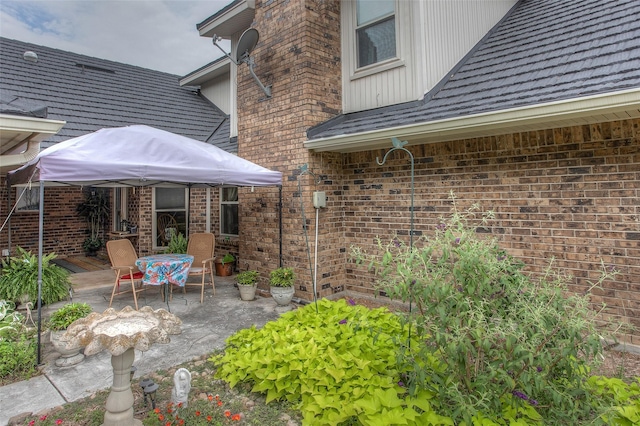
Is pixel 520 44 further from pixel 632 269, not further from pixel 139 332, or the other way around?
pixel 139 332

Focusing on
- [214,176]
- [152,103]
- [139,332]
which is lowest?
[139,332]

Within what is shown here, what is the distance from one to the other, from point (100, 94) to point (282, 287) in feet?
24.1

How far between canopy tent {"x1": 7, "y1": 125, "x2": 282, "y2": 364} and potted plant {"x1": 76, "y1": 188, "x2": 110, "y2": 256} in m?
6.02

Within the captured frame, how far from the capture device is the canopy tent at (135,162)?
161 inches

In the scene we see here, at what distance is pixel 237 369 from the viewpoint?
339 cm

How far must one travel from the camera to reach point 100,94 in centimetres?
918

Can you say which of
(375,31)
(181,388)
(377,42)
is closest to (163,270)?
(181,388)

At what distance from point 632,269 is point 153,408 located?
4.77 m

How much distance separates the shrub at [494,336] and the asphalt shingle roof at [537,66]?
94.8 inches

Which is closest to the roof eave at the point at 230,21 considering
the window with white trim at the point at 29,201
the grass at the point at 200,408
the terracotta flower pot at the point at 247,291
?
the terracotta flower pot at the point at 247,291

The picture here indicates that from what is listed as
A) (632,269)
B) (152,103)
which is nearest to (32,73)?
(152,103)

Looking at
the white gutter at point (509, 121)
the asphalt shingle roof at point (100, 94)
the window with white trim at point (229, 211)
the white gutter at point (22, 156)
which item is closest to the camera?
the white gutter at point (509, 121)

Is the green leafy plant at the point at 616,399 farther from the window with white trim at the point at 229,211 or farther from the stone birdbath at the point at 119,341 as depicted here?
the window with white trim at the point at 229,211

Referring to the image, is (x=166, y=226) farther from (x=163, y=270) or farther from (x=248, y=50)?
(x=248, y=50)
